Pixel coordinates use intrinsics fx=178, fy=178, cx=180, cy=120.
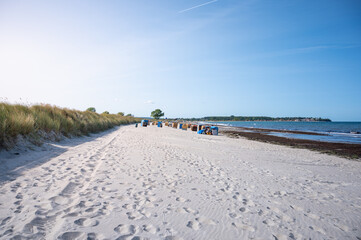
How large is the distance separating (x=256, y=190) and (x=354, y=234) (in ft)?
5.23

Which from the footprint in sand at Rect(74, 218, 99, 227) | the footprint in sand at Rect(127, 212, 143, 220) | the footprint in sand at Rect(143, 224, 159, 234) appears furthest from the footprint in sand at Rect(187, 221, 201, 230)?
the footprint in sand at Rect(74, 218, 99, 227)

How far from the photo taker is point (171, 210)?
280cm

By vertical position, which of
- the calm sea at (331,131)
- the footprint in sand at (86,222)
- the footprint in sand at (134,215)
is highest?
the footprint in sand at (86,222)

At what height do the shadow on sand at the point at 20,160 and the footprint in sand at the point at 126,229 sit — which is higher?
the shadow on sand at the point at 20,160

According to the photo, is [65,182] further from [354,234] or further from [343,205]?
[343,205]

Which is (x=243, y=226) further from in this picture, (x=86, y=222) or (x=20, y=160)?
(x=20, y=160)

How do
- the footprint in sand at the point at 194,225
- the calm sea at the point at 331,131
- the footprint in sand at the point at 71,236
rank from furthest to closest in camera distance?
the calm sea at the point at 331,131, the footprint in sand at the point at 194,225, the footprint in sand at the point at 71,236

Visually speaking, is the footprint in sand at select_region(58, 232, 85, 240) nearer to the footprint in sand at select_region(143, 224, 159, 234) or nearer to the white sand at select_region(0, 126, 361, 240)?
the white sand at select_region(0, 126, 361, 240)

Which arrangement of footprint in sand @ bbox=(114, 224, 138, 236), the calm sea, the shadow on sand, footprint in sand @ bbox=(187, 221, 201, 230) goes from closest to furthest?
footprint in sand @ bbox=(114, 224, 138, 236) → footprint in sand @ bbox=(187, 221, 201, 230) → the shadow on sand → the calm sea

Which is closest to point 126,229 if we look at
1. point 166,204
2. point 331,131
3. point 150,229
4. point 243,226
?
point 150,229

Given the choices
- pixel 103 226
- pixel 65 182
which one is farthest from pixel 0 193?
pixel 103 226

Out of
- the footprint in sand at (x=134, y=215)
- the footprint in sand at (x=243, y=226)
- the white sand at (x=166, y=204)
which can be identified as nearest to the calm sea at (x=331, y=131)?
the white sand at (x=166, y=204)

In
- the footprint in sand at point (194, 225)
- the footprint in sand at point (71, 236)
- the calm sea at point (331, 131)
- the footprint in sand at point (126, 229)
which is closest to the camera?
the footprint in sand at point (71, 236)

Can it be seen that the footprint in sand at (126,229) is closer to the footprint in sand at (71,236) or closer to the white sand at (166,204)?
the white sand at (166,204)
